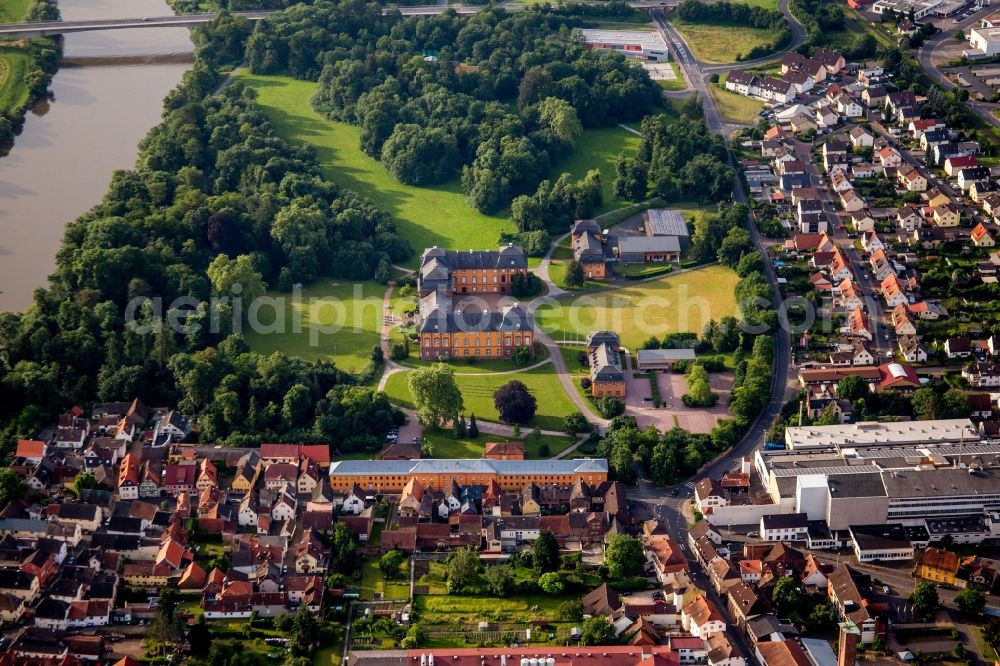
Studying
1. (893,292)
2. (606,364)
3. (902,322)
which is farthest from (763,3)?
(606,364)

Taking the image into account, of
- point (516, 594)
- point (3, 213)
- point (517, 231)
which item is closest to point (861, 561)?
point (516, 594)

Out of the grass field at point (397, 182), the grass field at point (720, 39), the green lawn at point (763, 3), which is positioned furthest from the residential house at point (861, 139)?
the green lawn at point (763, 3)

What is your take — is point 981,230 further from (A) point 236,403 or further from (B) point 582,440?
(A) point 236,403

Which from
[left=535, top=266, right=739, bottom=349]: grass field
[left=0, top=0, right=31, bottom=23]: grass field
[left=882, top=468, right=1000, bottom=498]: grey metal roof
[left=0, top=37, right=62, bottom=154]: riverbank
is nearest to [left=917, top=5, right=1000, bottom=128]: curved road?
[left=535, top=266, right=739, bottom=349]: grass field

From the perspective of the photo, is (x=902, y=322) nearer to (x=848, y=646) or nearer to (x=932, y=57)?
(x=848, y=646)

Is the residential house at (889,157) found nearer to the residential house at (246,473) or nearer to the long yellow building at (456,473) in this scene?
the long yellow building at (456,473)

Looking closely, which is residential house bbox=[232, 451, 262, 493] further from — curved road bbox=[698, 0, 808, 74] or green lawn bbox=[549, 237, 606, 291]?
curved road bbox=[698, 0, 808, 74]
